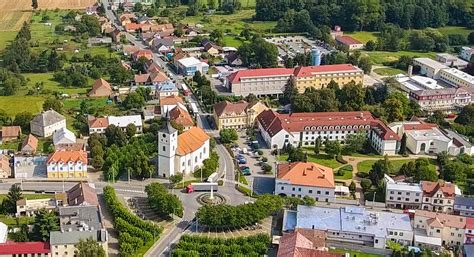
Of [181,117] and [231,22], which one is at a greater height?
[231,22]

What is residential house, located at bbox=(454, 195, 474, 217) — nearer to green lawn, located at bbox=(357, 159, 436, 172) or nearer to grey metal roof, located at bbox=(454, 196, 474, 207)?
grey metal roof, located at bbox=(454, 196, 474, 207)

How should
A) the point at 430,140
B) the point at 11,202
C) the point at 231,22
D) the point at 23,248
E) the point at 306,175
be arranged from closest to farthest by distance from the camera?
the point at 23,248 → the point at 11,202 → the point at 306,175 → the point at 430,140 → the point at 231,22

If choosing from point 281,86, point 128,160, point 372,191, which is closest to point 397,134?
point 372,191

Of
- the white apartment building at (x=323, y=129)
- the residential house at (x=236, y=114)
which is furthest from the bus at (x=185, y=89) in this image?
the white apartment building at (x=323, y=129)

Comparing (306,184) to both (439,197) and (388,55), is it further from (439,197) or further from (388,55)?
(388,55)

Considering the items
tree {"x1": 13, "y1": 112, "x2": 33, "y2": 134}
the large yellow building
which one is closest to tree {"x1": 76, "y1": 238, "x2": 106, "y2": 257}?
tree {"x1": 13, "y1": 112, "x2": 33, "y2": 134}

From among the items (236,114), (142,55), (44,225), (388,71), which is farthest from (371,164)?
(142,55)

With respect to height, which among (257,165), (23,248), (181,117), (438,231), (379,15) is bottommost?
(257,165)
